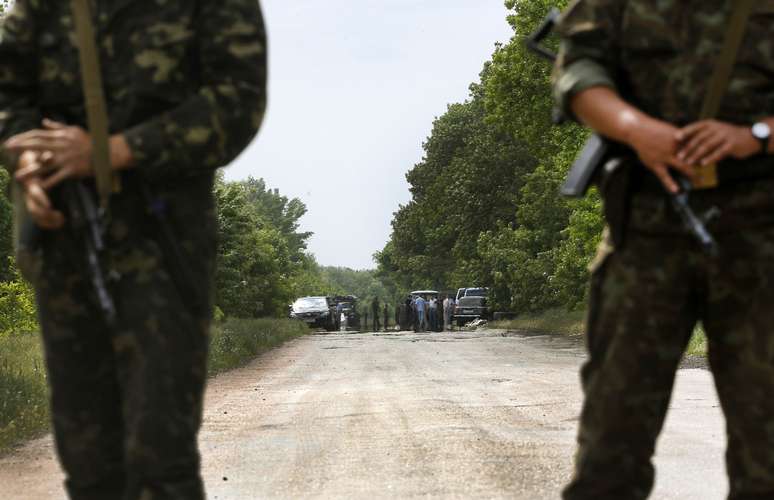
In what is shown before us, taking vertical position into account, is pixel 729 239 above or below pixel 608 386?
above

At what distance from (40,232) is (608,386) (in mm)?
1331

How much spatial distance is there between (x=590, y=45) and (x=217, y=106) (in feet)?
2.84

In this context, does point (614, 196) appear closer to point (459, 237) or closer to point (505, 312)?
point (505, 312)

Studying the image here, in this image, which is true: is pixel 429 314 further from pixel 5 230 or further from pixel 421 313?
pixel 5 230

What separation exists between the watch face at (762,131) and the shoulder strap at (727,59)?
→ 95mm

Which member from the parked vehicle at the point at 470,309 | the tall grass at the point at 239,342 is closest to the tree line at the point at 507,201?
the parked vehicle at the point at 470,309

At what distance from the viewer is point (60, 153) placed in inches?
114

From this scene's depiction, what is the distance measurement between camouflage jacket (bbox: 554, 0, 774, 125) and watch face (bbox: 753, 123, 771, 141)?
0.05 metres

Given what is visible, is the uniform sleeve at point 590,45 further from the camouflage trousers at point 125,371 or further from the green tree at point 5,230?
the green tree at point 5,230

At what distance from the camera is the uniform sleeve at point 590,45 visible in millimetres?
2916

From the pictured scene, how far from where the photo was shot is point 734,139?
8.97 ft

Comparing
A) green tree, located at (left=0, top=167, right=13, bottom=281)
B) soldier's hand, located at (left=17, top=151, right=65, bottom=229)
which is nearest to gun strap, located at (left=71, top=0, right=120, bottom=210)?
soldier's hand, located at (left=17, top=151, right=65, bottom=229)

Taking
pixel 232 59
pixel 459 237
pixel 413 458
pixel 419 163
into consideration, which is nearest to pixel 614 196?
pixel 232 59

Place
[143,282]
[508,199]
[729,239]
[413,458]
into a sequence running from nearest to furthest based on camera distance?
[729,239]
[143,282]
[413,458]
[508,199]
